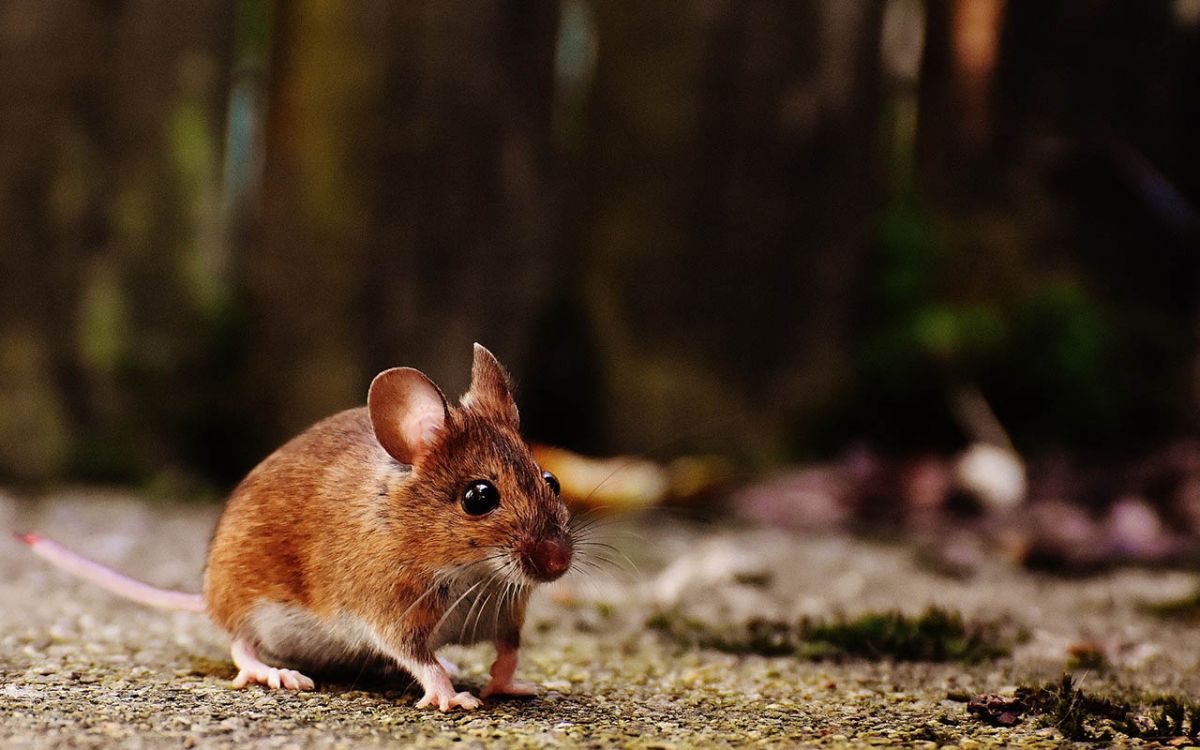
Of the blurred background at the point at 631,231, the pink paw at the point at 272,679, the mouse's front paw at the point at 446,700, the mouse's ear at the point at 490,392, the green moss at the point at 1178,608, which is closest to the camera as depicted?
the mouse's front paw at the point at 446,700

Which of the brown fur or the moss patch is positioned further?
the brown fur

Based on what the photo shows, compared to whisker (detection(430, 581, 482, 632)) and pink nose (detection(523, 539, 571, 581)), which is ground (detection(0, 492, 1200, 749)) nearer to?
whisker (detection(430, 581, 482, 632))

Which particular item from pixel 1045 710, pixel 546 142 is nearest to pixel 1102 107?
pixel 546 142

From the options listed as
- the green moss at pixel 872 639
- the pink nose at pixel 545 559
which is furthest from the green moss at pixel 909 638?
the pink nose at pixel 545 559

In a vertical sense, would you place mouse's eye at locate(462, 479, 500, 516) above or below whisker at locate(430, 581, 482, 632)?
above

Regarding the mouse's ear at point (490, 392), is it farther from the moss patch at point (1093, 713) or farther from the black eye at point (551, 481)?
the moss patch at point (1093, 713)

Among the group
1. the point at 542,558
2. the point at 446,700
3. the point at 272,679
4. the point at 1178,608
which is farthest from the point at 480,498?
the point at 1178,608

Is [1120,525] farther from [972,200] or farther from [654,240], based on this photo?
[654,240]

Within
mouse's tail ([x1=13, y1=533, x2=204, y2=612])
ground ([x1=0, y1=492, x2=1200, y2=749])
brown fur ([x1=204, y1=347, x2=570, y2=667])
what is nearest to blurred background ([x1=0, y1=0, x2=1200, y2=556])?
ground ([x1=0, y1=492, x2=1200, y2=749])
